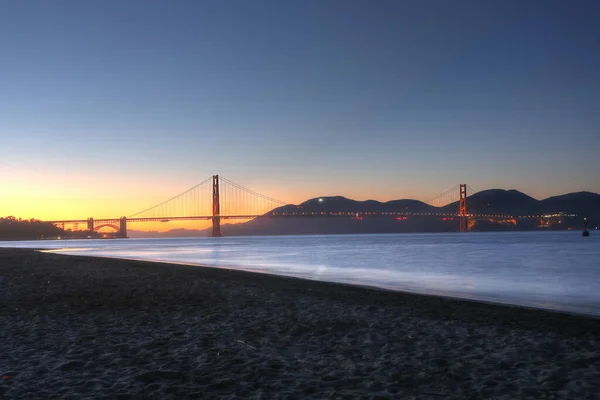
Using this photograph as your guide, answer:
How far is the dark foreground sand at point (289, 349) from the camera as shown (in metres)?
4.15

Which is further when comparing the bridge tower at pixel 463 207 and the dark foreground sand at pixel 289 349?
the bridge tower at pixel 463 207

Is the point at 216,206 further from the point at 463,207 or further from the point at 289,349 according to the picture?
the point at 289,349

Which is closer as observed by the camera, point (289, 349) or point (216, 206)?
point (289, 349)

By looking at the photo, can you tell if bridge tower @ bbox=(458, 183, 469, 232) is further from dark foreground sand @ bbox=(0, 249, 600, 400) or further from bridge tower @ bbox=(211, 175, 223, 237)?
dark foreground sand @ bbox=(0, 249, 600, 400)

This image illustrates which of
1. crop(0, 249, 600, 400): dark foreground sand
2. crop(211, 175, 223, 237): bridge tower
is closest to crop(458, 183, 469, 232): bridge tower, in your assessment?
crop(211, 175, 223, 237): bridge tower

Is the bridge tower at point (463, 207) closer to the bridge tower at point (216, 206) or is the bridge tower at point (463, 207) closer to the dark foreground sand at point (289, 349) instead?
the bridge tower at point (216, 206)

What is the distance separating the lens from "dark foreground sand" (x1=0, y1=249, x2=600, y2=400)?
415cm

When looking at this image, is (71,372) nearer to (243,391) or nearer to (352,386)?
(243,391)

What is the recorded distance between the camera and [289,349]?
559 centimetres

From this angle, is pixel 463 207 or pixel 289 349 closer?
pixel 289 349

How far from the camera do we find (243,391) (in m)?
4.07

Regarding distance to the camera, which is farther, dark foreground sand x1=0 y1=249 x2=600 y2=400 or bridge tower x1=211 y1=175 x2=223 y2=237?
bridge tower x1=211 y1=175 x2=223 y2=237

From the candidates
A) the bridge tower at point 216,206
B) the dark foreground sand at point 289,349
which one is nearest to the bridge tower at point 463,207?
the bridge tower at point 216,206

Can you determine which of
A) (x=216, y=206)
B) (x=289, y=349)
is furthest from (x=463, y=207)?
(x=289, y=349)
